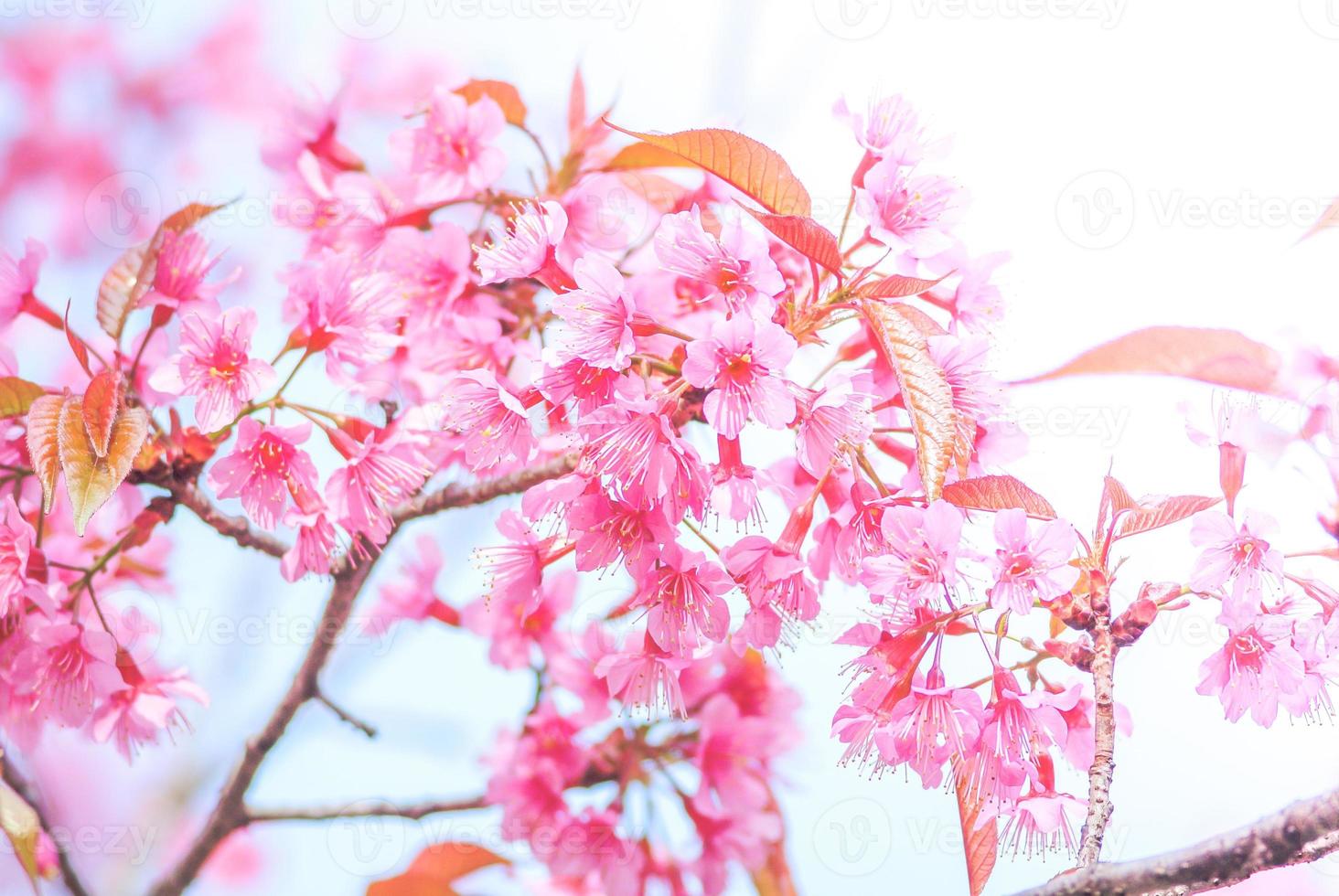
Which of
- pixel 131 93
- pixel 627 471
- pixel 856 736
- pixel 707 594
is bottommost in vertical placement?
→ pixel 856 736

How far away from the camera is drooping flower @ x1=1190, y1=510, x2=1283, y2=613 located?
750mm

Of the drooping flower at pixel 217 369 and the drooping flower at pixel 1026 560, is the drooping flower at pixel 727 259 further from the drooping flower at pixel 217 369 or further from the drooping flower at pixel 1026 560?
the drooping flower at pixel 217 369

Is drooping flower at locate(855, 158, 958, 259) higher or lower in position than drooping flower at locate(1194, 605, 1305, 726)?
higher

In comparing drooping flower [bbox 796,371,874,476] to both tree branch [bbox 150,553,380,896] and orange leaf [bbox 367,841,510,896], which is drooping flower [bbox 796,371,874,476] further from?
orange leaf [bbox 367,841,510,896]

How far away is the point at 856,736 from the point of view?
2.56 ft

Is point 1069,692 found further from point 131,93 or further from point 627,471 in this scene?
point 131,93

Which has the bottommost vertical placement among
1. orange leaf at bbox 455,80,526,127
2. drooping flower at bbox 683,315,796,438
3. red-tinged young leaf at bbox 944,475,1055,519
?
red-tinged young leaf at bbox 944,475,1055,519

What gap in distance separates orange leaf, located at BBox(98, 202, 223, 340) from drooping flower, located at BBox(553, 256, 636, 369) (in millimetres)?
479

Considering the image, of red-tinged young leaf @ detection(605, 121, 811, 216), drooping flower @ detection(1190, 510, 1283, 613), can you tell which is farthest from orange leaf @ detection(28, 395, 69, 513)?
drooping flower @ detection(1190, 510, 1283, 613)

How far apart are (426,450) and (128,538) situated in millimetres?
322

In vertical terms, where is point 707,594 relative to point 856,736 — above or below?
above

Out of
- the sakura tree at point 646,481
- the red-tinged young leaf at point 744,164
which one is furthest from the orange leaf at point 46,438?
the red-tinged young leaf at point 744,164

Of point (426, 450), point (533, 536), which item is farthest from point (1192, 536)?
point (426, 450)

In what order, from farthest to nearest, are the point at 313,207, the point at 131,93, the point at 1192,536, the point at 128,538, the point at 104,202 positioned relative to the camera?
the point at 131,93 → the point at 104,202 → the point at 313,207 → the point at 128,538 → the point at 1192,536
